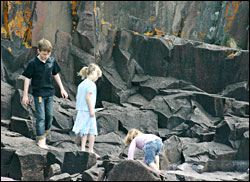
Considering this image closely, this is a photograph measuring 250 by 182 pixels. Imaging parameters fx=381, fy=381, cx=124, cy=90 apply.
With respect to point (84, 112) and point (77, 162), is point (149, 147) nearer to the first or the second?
point (77, 162)

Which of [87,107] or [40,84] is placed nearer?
[40,84]

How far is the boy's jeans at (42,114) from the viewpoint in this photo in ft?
19.5

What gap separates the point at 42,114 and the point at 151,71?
14.1 ft

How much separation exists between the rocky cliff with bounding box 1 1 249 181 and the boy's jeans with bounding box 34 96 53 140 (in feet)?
1.88

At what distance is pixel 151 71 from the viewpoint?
9.70 metres

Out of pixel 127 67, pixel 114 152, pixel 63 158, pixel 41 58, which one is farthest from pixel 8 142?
pixel 127 67

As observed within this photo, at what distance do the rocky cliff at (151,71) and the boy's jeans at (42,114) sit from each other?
0.57 meters

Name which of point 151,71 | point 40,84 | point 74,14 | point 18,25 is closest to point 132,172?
point 40,84

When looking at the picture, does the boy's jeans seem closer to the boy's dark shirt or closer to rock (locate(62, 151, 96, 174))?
the boy's dark shirt

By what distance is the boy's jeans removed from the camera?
19.5ft

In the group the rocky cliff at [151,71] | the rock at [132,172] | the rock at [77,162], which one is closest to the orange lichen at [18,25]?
the rocky cliff at [151,71]

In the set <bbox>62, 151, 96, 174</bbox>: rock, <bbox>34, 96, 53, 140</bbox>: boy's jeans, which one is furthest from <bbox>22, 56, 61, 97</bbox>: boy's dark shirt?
<bbox>62, 151, 96, 174</bbox>: rock

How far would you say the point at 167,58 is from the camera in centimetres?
964

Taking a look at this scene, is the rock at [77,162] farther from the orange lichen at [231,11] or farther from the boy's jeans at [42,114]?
the orange lichen at [231,11]
